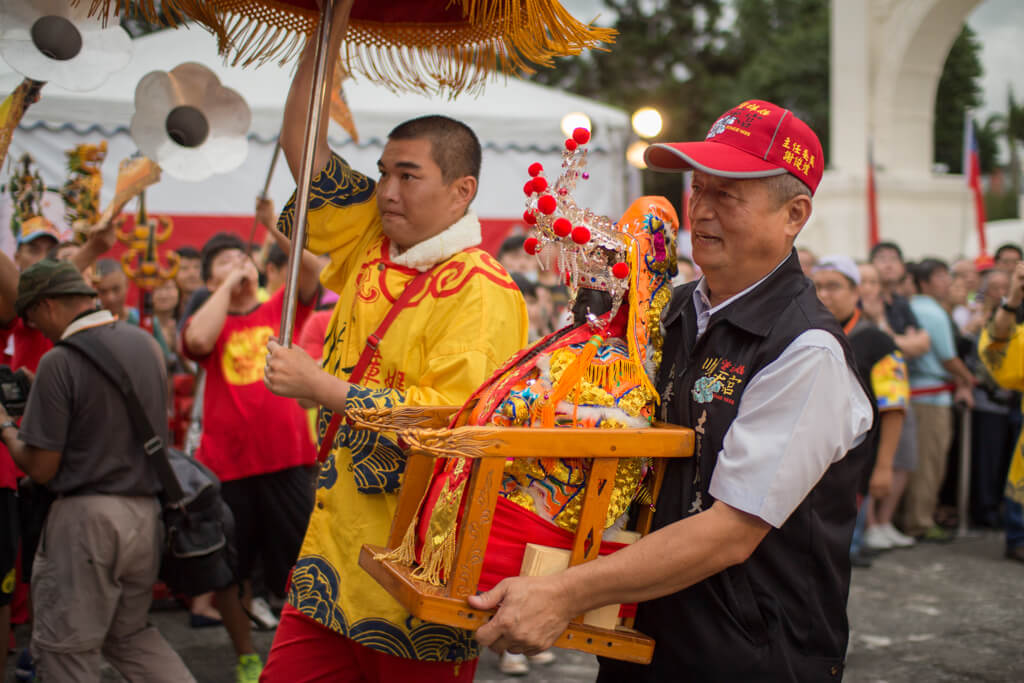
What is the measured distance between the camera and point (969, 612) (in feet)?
18.6

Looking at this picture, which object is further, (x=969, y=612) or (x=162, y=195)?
(x=162, y=195)

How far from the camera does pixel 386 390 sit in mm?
2330

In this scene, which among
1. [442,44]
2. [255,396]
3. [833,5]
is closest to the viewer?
[442,44]

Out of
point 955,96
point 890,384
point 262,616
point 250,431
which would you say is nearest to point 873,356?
point 890,384

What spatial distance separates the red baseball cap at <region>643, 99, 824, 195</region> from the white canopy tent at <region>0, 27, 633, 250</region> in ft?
18.0

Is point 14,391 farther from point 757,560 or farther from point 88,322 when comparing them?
point 757,560

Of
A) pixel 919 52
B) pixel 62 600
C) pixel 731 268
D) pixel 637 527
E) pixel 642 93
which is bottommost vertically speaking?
pixel 62 600

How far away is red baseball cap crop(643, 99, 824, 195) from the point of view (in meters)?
1.87

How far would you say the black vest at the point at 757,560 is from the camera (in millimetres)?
1847

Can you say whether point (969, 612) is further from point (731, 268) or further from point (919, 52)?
point (919, 52)

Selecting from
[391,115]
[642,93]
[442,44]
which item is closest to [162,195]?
[391,115]

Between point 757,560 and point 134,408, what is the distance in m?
2.45

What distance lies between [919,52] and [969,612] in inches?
506

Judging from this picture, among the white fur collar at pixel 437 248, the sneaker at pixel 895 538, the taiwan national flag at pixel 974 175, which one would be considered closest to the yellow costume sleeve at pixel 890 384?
the sneaker at pixel 895 538
